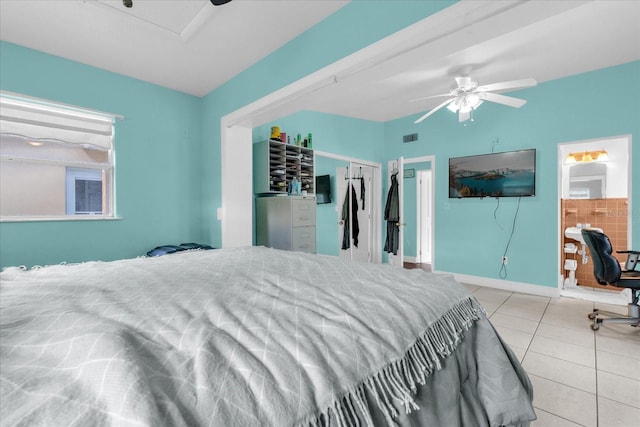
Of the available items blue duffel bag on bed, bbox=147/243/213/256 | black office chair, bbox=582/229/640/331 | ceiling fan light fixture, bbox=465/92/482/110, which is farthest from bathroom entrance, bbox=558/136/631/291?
blue duffel bag on bed, bbox=147/243/213/256

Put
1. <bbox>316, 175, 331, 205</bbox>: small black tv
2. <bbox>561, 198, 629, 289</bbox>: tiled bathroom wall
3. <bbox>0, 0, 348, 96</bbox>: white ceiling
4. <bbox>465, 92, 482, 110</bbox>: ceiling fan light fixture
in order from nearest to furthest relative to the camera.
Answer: <bbox>0, 0, 348, 96</bbox>: white ceiling < <bbox>465, 92, 482, 110</bbox>: ceiling fan light fixture < <bbox>561, 198, 629, 289</bbox>: tiled bathroom wall < <bbox>316, 175, 331, 205</bbox>: small black tv

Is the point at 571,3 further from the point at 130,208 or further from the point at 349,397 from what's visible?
the point at 130,208

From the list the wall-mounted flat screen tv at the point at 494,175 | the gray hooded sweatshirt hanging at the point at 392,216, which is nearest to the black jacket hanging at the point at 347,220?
the gray hooded sweatshirt hanging at the point at 392,216

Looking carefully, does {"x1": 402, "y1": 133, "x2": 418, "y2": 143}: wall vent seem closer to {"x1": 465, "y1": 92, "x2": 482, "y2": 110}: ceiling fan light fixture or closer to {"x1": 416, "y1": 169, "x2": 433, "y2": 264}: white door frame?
{"x1": 416, "y1": 169, "x2": 433, "y2": 264}: white door frame

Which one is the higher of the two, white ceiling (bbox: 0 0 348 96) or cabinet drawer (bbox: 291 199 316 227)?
white ceiling (bbox: 0 0 348 96)

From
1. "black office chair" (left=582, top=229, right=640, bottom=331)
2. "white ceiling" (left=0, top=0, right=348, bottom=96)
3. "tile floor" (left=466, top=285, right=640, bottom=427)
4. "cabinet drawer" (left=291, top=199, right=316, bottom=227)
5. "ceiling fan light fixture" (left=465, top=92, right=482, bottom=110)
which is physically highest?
"white ceiling" (left=0, top=0, right=348, bottom=96)

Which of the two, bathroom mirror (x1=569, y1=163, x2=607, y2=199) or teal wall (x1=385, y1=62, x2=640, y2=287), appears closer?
teal wall (x1=385, y1=62, x2=640, y2=287)

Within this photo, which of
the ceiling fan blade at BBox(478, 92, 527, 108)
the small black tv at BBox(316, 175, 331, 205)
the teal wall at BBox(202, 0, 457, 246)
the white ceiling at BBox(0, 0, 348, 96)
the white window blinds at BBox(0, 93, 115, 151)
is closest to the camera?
the teal wall at BBox(202, 0, 457, 246)

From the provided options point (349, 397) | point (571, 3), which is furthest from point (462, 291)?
point (571, 3)

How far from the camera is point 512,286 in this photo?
12.7ft

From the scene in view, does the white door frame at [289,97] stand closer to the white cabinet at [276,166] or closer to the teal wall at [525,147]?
the white cabinet at [276,166]

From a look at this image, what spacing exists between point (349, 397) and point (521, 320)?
306cm

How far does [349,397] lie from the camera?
1.90 ft

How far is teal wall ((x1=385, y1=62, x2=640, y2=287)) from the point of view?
322 cm
